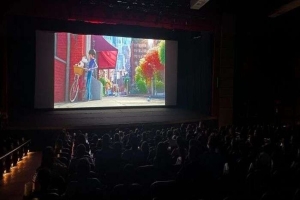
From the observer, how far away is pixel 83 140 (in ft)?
26.5

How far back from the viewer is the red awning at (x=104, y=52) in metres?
16.9

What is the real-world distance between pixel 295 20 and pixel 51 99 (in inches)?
537

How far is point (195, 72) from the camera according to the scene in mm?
18281

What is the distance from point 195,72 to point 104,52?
5557 mm

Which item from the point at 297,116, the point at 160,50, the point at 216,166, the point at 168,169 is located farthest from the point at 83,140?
the point at 297,116

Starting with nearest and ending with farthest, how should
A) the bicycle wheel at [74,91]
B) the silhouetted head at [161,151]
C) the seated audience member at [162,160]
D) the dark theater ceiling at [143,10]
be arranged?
the seated audience member at [162,160]
the silhouetted head at [161,151]
the dark theater ceiling at [143,10]
the bicycle wheel at [74,91]

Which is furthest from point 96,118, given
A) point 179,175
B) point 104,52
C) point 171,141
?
point 179,175

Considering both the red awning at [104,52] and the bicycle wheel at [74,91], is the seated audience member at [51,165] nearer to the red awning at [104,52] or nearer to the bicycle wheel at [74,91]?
the bicycle wheel at [74,91]

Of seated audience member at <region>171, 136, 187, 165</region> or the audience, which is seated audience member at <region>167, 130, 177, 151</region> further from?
the audience

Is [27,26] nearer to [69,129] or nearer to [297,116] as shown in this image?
[69,129]

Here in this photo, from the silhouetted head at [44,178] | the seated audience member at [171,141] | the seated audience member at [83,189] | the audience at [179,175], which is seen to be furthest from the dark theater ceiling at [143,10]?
the seated audience member at [83,189]

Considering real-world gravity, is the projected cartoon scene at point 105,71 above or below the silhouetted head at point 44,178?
above

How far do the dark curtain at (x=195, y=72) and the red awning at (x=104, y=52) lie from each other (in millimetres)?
4551

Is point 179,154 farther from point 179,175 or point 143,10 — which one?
point 143,10
